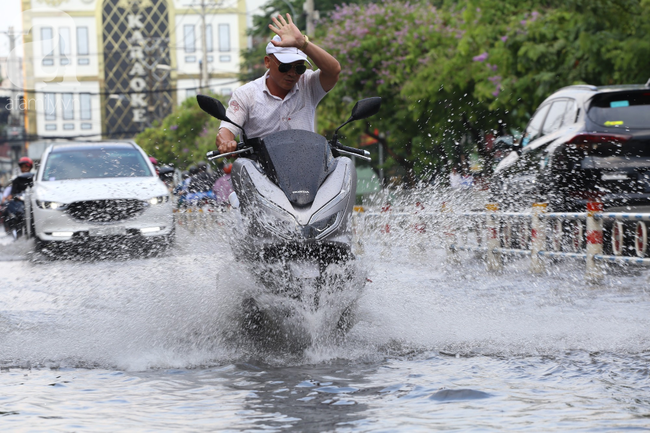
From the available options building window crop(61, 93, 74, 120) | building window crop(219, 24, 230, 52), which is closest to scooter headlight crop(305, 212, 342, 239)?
building window crop(219, 24, 230, 52)

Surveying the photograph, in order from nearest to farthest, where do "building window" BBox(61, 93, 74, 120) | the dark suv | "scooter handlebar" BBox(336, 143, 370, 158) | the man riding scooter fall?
A: "scooter handlebar" BBox(336, 143, 370, 158)
the dark suv
the man riding scooter
"building window" BBox(61, 93, 74, 120)

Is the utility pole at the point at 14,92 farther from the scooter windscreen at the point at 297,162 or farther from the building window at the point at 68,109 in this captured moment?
the scooter windscreen at the point at 297,162

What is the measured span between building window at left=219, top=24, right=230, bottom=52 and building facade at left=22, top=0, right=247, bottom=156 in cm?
9

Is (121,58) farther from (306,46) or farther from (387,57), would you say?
(306,46)

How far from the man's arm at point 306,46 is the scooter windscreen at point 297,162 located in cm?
45

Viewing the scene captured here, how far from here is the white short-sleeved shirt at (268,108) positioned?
6.17m

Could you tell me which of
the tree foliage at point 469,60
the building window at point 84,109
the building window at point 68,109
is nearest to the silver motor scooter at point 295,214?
the tree foliage at point 469,60

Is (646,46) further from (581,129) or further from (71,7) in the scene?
(71,7)

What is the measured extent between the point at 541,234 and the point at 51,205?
6.77m

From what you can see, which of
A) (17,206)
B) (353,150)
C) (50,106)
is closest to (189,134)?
(50,106)

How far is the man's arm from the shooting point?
18.8 feet

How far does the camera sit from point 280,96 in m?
6.27

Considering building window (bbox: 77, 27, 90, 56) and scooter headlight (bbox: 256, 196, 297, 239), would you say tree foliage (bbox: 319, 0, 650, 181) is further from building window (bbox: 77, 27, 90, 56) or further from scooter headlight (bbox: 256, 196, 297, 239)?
building window (bbox: 77, 27, 90, 56)

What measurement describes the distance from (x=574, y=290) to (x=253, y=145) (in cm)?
411
